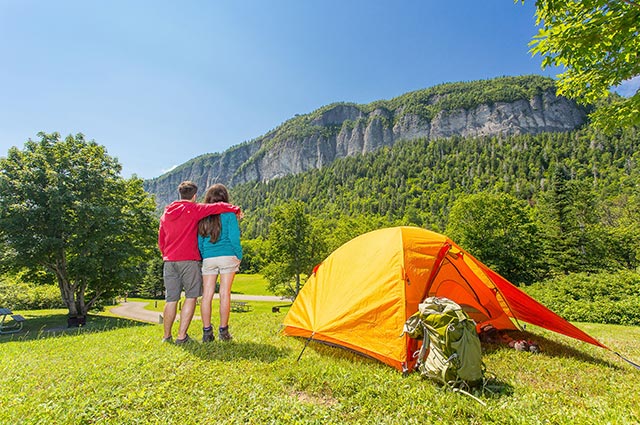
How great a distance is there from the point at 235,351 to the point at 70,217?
16.3 m

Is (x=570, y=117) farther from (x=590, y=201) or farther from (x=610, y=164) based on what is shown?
(x=590, y=201)

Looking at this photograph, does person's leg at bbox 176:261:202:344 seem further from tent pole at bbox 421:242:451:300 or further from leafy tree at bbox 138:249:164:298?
leafy tree at bbox 138:249:164:298

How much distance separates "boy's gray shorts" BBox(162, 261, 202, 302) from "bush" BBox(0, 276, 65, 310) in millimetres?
28906

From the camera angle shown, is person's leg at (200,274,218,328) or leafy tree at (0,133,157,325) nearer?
person's leg at (200,274,218,328)

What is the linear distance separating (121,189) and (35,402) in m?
19.0

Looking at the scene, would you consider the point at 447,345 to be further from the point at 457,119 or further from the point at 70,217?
the point at 457,119

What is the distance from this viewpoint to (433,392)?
3.46 m

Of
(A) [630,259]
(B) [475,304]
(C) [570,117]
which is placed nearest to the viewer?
(B) [475,304]

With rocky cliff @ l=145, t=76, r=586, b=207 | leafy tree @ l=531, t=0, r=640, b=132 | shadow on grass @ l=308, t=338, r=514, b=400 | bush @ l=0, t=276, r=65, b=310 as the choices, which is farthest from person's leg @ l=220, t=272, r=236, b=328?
rocky cliff @ l=145, t=76, r=586, b=207

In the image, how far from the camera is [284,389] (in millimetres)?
3537

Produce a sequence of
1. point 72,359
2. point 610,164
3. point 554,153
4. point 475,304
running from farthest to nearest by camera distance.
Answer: point 554,153 → point 610,164 → point 475,304 → point 72,359

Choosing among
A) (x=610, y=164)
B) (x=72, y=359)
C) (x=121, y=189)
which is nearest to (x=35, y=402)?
(x=72, y=359)

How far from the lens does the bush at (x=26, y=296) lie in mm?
26016

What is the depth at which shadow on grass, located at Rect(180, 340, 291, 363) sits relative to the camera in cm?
447
